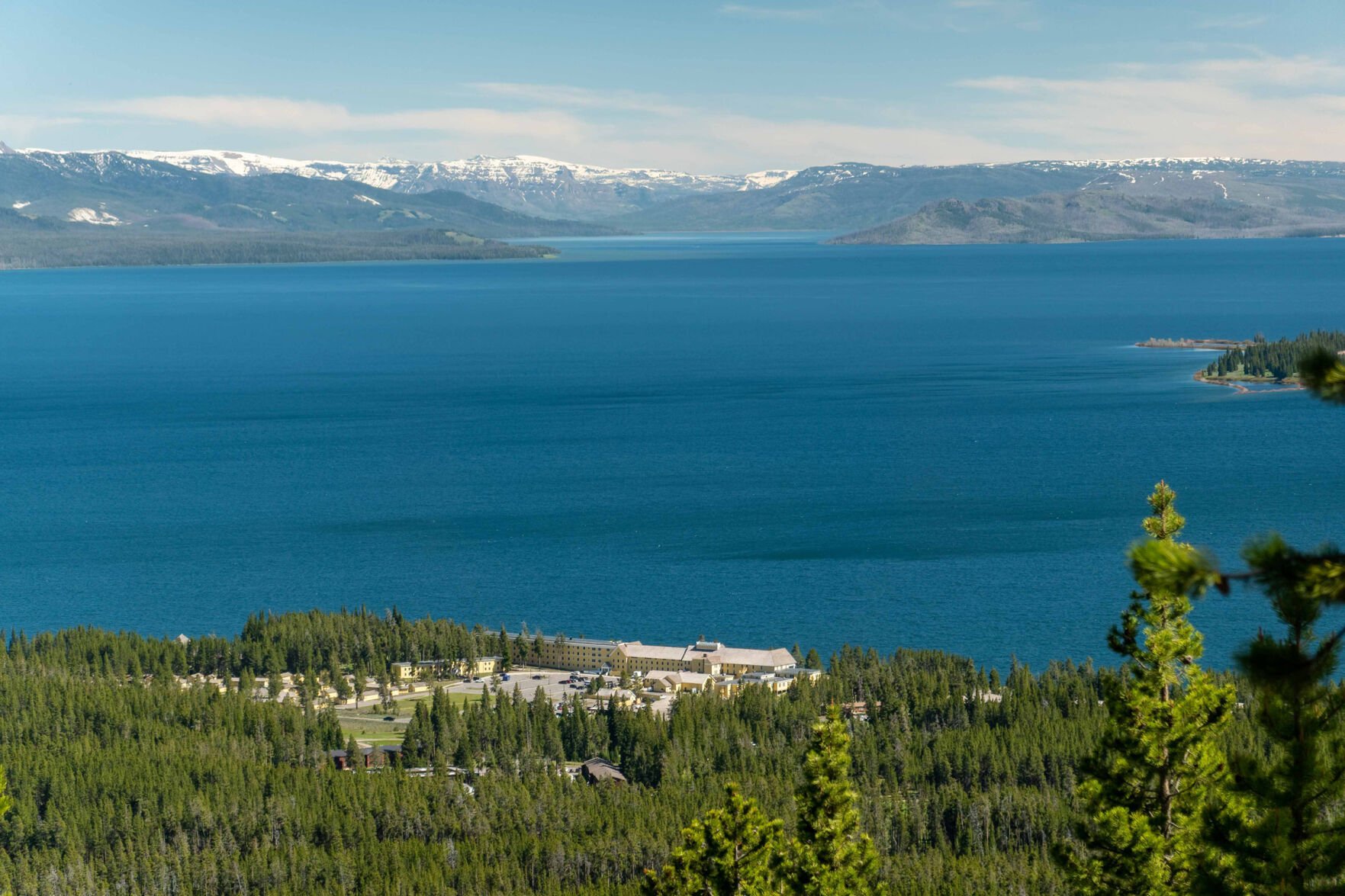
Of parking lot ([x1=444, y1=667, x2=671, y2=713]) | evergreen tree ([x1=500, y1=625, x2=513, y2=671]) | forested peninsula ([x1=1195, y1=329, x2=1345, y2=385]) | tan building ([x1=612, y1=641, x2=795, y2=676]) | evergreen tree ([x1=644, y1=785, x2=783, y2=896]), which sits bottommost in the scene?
parking lot ([x1=444, y1=667, x2=671, y2=713])

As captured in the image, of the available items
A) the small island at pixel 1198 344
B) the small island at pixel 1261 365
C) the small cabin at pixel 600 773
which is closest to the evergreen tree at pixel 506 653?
the small cabin at pixel 600 773

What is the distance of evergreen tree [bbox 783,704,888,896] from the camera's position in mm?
27172

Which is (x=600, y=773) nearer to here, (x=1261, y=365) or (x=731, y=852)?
(x=731, y=852)

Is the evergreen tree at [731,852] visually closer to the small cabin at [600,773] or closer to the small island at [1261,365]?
the small cabin at [600,773]

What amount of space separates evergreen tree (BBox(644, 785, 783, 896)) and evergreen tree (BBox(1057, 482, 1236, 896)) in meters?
5.58

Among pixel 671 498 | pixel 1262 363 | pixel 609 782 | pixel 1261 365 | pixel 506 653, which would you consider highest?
pixel 1262 363

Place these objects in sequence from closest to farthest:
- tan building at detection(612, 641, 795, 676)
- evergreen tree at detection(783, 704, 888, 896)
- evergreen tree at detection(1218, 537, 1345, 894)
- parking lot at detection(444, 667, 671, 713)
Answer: evergreen tree at detection(1218, 537, 1345, 894), evergreen tree at detection(783, 704, 888, 896), parking lot at detection(444, 667, 671, 713), tan building at detection(612, 641, 795, 676)

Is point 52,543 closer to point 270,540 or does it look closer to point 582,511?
point 270,540

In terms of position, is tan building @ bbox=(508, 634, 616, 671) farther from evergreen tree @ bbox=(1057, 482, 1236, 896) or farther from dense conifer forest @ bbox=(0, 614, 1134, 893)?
evergreen tree @ bbox=(1057, 482, 1236, 896)

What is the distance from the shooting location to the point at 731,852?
26.8 meters

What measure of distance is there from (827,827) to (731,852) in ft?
6.04

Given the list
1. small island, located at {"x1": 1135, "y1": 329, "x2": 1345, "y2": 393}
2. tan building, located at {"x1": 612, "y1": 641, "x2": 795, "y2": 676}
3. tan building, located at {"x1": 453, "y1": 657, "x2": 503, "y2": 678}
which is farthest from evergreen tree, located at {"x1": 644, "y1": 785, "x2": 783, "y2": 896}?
small island, located at {"x1": 1135, "y1": 329, "x2": 1345, "y2": 393}

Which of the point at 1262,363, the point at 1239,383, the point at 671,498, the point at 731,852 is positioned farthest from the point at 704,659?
the point at 1262,363

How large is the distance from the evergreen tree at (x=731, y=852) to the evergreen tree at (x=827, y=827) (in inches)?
30.3
